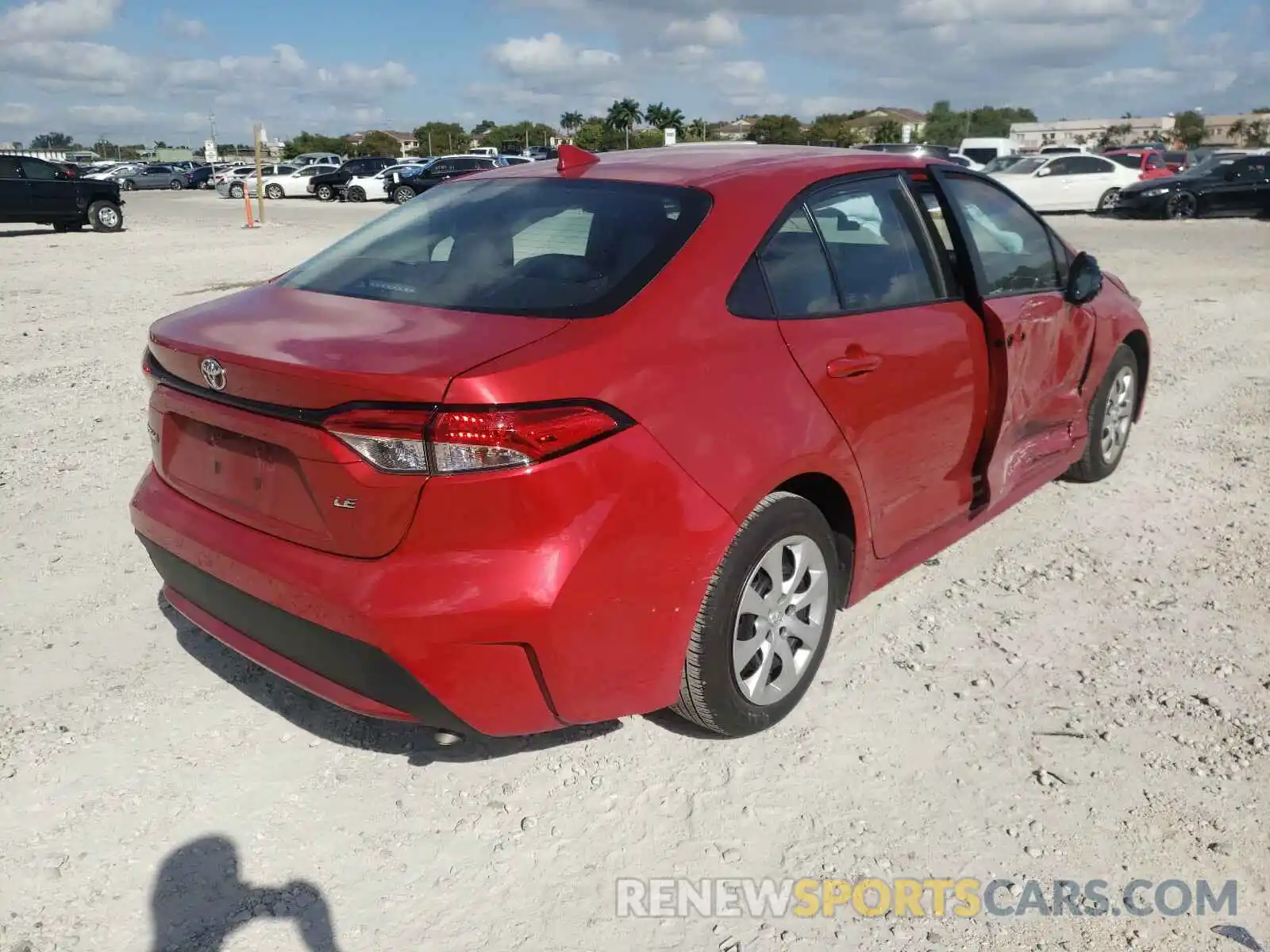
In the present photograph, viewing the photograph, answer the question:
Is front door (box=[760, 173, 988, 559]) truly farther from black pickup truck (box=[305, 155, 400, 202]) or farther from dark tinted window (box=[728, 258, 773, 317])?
black pickup truck (box=[305, 155, 400, 202])

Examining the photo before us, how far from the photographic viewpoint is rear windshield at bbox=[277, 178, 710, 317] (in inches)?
106

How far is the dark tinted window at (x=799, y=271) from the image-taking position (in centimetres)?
298

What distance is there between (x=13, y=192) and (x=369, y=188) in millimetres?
15696

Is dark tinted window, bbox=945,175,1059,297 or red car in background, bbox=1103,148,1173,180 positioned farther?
red car in background, bbox=1103,148,1173,180

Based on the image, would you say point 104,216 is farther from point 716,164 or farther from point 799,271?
point 799,271

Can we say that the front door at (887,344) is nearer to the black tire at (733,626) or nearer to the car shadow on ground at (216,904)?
the black tire at (733,626)

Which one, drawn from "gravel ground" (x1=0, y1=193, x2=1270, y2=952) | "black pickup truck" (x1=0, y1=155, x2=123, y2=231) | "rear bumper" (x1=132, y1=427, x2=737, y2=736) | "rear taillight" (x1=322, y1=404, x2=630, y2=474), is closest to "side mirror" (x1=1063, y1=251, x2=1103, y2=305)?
"gravel ground" (x1=0, y1=193, x2=1270, y2=952)

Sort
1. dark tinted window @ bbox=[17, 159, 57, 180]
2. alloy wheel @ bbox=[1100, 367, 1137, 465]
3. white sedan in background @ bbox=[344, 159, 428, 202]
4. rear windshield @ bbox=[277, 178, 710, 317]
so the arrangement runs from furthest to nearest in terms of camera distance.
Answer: white sedan in background @ bbox=[344, 159, 428, 202]
dark tinted window @ bbox=[17, 159, 57, 180]
alloy wheel @ bbox=[1100, 367, 1137, 465]
rear windshield @ bbox=[277, 178, 710, 317]

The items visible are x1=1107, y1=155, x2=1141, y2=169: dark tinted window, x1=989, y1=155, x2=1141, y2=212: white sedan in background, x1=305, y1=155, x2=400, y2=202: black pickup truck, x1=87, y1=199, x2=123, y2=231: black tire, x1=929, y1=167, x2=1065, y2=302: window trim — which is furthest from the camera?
x1=305, y1=155, x2=400, y2=202: black pickup truck

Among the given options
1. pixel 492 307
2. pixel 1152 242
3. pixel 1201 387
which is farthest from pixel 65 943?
pixel 1152 242

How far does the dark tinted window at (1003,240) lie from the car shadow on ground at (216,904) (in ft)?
10.1

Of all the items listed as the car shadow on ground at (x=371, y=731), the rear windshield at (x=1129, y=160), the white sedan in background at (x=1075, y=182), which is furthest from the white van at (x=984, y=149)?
the car shadow on ground at (x=371, y=731)

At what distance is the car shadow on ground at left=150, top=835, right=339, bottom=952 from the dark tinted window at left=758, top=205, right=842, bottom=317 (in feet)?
6.61

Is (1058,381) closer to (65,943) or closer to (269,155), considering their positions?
(65,943)
